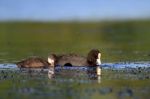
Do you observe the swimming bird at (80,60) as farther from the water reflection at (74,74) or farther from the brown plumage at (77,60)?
the water reflection at (74,74)

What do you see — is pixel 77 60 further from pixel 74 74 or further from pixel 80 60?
pixel 74 74

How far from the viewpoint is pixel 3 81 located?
1953 cm

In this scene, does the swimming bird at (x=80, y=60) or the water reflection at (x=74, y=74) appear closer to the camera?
the water reflection at (x=74, y=74)

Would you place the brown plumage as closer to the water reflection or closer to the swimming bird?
the swimming bird

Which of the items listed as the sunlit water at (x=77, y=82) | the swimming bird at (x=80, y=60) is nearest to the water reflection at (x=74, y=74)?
the sunlit water at (x=77, y=82)

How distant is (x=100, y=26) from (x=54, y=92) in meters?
35.8

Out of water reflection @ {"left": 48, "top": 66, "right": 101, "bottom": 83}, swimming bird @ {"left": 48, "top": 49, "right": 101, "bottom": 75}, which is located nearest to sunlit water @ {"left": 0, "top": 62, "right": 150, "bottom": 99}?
water reflection @ {"left": 48, "top": 66, "right": 101, "bottom": 83}

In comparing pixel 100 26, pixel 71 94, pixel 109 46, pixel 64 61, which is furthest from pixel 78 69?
pixel 100 26

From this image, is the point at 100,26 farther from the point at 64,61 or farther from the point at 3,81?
the point at 3,81

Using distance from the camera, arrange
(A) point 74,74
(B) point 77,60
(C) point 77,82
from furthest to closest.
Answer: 1. (B) point 77,60
2. (A) point 74,74
3. (C) point 77,82

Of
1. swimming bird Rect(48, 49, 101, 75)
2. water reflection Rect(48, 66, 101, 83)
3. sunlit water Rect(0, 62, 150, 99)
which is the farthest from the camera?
swimming bird Rect(48, 49, 101, 75)

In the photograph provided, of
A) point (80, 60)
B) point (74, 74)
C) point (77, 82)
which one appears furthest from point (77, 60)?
point (77, 82)

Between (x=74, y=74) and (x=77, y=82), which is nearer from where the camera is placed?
(x=77, y=82)

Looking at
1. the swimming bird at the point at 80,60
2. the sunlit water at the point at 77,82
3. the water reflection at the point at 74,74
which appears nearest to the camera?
the sunlit water at the point at 77,82
